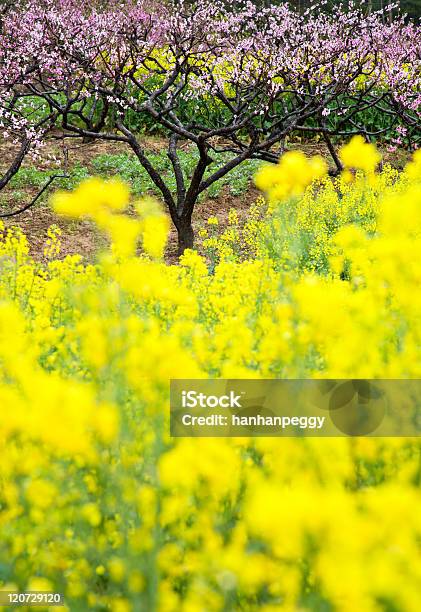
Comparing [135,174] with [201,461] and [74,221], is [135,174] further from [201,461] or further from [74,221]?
[201,461]

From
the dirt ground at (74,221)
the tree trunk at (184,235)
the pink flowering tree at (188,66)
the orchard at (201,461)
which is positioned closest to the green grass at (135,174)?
the dirt ground at (74,221)

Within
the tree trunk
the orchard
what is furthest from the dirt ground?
the orchard

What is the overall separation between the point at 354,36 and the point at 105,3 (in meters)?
4.89

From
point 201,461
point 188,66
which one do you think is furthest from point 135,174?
point 201,461

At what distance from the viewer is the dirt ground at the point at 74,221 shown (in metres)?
8.82

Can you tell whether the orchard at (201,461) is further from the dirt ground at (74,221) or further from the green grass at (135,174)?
the green grass at (135,174)

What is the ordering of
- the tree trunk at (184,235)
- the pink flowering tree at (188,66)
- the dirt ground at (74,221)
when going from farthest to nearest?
1. the dirt ground at (74,221)
2. the tree trunk at (184,235)
3. the pink flowering tree at (188,66)

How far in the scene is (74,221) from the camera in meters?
9.83

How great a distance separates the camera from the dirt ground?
28.9 ft

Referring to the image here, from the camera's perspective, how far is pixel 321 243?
6.76 metres

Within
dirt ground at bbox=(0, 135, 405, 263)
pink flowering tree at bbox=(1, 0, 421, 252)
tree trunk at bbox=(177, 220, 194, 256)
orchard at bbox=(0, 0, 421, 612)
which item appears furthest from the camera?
dirt ground at bbox=(0, 135, 405, 263)

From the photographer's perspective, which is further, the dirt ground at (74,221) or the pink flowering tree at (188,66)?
the dirt ground at (74,221)

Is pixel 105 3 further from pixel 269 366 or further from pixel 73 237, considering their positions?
pixel 269 366

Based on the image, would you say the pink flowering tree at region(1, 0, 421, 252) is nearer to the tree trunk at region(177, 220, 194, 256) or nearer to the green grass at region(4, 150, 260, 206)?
the tree trunk at region(177, 220, 194, 256)
